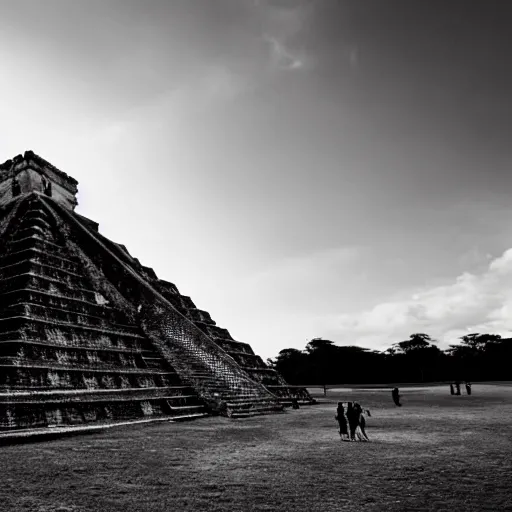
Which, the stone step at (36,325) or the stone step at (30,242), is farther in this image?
the stone step at (30,242)

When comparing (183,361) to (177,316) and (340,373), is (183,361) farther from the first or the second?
(340,373)

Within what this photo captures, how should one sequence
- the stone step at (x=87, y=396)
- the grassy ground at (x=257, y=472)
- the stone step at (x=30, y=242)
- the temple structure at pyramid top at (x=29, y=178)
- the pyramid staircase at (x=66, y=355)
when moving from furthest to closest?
the temple structure at pyramid top at (x=29, y=178), the stone step at (x=30, y=242), the pyramid staircase at (x=66, y=355), the stone step at (x=87, y=396), the grassy ground at (x=257, y=472)

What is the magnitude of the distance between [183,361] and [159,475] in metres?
9.30

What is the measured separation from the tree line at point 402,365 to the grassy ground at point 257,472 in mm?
43837

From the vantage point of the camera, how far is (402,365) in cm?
5400

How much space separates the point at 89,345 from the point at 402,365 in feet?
161

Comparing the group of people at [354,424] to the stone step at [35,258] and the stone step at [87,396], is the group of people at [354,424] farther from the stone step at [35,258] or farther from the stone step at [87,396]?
the stone step at [35,258]

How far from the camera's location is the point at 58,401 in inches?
341

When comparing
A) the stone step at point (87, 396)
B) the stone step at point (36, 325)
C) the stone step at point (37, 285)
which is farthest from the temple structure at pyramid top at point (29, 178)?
the stone step at point (87, 396)

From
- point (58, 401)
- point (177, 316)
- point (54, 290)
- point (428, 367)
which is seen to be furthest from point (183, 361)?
point (428, 367)

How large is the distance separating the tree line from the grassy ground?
4384 cm

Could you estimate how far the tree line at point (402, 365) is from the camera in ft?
162

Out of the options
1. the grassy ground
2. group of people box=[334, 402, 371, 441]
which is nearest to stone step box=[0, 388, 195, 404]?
the grassy ground

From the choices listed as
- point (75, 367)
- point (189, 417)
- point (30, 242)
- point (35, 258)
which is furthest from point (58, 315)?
point (189, 417)
